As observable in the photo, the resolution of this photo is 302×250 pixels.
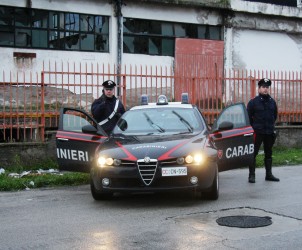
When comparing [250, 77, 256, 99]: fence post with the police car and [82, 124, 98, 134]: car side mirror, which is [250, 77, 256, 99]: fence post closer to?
the police car

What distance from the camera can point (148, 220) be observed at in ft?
22.0

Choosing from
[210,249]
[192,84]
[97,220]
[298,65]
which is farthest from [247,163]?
[298,65]

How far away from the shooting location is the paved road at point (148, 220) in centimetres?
564

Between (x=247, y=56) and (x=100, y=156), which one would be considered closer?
(x=100, y=156)

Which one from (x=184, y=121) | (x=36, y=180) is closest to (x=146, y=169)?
(x=184, y=121)

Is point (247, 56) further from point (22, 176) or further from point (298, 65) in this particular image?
point (22, 176)

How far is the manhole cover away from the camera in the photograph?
20.8 feet

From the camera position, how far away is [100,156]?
7.69 m

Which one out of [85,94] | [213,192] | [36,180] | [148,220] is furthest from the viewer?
[85,94]

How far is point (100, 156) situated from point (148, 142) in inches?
28.7

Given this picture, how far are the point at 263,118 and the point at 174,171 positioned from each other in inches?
127

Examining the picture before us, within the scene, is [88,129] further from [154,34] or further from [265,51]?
[265,51]

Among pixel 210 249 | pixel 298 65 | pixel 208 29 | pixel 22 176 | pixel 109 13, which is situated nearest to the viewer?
→ pixel 210 249

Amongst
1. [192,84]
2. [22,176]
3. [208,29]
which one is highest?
[208,29]
